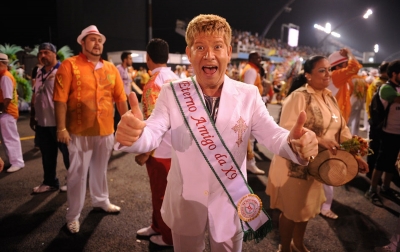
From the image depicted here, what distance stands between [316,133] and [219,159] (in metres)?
1.41

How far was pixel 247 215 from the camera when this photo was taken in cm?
171

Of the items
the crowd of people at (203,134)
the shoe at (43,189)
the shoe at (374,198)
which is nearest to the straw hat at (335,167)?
the crowd of people at (203,134)

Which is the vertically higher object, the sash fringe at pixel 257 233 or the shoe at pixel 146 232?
the sash fringe at pixel 257 233

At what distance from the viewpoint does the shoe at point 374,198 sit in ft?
14.5

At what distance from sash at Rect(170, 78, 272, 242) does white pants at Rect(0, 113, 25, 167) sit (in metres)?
5.13

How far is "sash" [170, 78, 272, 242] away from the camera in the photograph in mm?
1671

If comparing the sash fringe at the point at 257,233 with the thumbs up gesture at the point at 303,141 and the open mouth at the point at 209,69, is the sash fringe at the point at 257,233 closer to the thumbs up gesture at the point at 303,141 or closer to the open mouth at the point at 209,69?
the thumbs up gesture at the point at 303,141

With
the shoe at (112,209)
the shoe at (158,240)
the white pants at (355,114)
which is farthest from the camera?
the white pants at (355,114)

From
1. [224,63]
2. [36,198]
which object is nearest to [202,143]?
[224,63]

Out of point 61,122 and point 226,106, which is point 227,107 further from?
point 61,122

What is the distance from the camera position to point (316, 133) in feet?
8.78

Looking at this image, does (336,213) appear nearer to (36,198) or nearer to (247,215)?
(247,215)

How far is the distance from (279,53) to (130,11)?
17.7m

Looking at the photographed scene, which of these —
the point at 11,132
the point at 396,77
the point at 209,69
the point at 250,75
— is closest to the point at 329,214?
the point at 396,77
